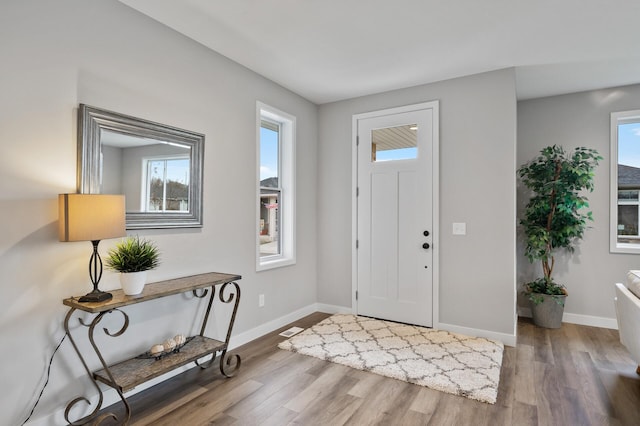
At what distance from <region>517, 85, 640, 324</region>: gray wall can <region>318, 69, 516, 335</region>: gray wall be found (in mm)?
1162

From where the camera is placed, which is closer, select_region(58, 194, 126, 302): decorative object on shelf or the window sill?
select_region(58, 194, 126, 302): decorative object on shelf

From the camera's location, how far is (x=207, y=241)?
2.93 meters

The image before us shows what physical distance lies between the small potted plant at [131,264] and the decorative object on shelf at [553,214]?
3.77m

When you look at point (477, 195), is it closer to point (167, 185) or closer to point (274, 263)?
point (274, 263)

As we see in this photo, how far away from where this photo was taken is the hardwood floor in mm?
2109

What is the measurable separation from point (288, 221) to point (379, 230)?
42.1 inches

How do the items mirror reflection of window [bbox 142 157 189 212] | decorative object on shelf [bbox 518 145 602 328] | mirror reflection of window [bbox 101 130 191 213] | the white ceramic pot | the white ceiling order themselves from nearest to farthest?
the white ceramic pot → mirror reflection of window [bbox 101 130 191 213] → the white ceiling → mirror reflection of window [bbox 142 157 189 212] → decorative object on shelf [bbox 518 145 602 328]

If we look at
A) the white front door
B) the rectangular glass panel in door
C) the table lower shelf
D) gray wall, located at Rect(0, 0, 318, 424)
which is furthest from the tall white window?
the table lower shelf

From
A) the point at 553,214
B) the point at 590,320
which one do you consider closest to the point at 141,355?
the point at 553,214

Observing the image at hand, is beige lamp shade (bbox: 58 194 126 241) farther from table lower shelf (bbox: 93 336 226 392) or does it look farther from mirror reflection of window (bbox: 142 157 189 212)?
table lower shelf (bbox: 93 336 226 392)

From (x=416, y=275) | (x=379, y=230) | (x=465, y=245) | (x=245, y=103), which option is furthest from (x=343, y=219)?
(x=245, y=103)

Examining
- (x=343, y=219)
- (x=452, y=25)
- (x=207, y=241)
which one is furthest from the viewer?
(x=343, y=219)

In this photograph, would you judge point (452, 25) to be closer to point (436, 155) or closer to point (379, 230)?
point (436, 155)

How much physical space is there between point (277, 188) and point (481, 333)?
8.58 feet
